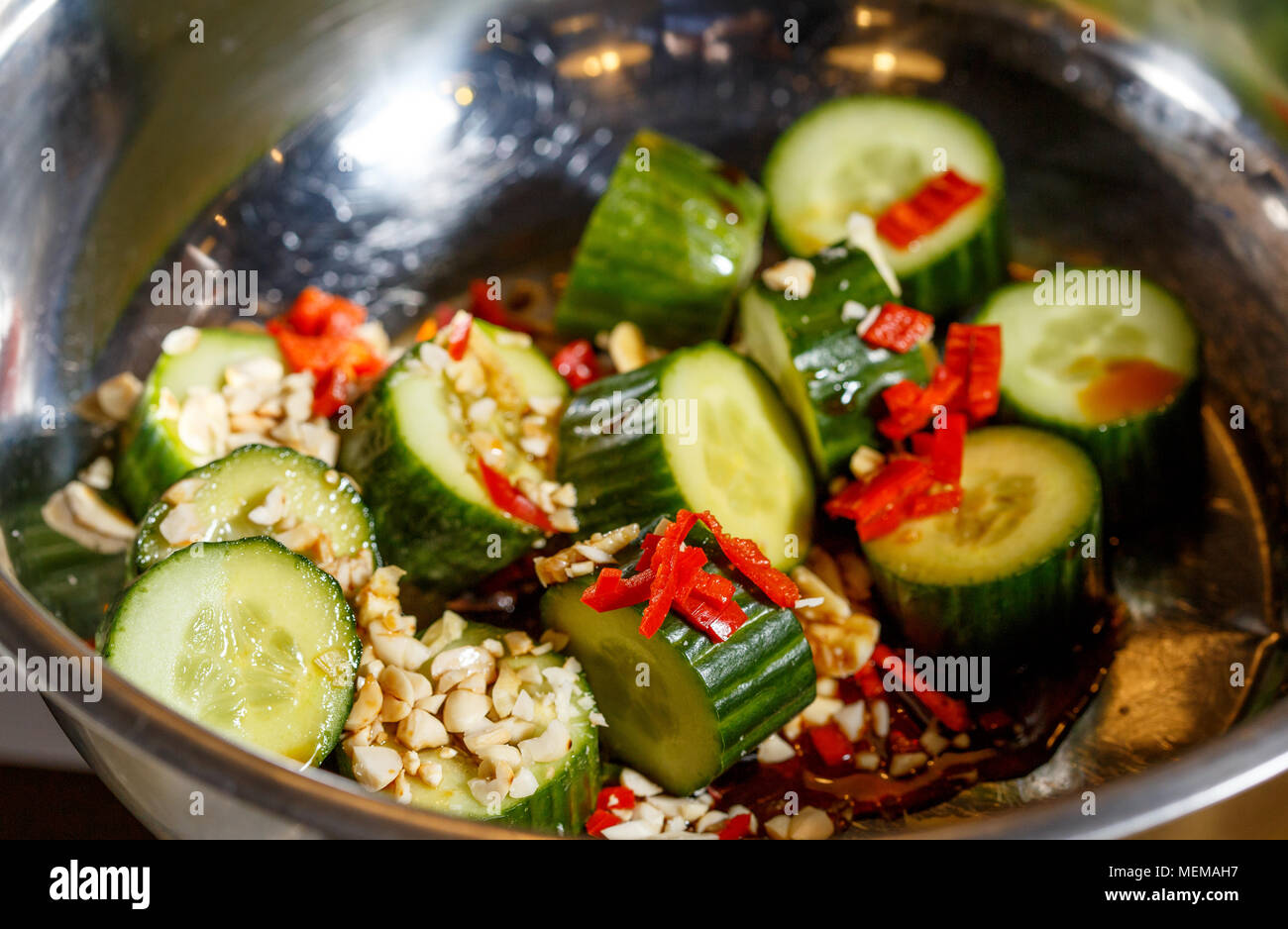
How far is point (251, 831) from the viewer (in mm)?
1505

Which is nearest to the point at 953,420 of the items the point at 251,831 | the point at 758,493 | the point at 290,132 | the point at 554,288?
the point at 758,493

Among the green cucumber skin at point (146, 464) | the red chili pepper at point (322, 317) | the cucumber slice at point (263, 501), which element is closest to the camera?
the cucumber slice at point (263, 501)

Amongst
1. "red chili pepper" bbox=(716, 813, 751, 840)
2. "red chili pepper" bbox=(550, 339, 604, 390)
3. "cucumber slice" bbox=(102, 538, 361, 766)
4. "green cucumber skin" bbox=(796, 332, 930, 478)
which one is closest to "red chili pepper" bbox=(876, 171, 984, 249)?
"green cucumber skin" bbox=(796, 332, 930, 478)

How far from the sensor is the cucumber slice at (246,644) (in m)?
1.74

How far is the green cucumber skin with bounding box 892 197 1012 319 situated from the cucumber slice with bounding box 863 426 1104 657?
51cm

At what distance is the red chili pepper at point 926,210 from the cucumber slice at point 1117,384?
0.26m

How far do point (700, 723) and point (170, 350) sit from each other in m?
1.36

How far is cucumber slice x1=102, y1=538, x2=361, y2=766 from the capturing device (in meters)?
1.74

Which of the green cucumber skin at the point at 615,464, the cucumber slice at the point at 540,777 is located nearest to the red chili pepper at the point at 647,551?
the green cucumber skin at the point at 615,464

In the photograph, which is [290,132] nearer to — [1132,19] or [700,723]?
[700,723]

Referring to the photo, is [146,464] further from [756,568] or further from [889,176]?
[889,176]

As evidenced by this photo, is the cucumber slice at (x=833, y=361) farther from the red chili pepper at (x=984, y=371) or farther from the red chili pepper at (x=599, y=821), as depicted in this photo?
the red chili pepper at (x=599, y=821)

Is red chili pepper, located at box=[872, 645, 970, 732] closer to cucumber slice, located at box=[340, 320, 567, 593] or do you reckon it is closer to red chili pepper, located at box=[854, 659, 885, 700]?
red chili pepper, located at box=[854, 659, 885, 700]
